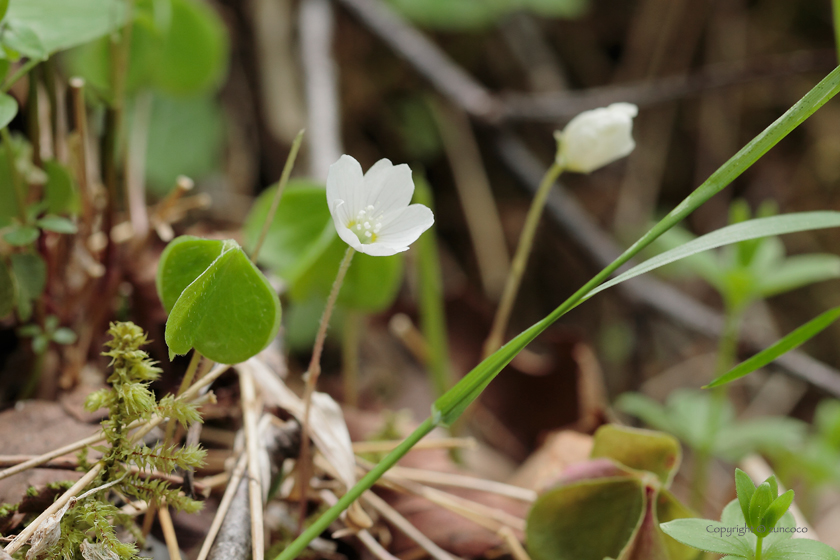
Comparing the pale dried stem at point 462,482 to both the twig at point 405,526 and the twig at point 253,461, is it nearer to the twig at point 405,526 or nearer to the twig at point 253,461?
the twig at point 405,526

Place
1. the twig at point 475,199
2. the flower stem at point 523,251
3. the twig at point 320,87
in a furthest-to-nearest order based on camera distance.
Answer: the twig at point 475,199
the twig at point 320,87
the flower stem at point 523,251

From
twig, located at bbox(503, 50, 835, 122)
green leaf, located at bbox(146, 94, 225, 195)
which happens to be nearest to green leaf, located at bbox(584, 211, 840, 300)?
twig, located at bbox(503, 50, 835, 122)

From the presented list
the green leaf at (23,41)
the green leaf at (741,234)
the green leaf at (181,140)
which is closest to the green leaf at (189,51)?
the green leaf at (181,140)

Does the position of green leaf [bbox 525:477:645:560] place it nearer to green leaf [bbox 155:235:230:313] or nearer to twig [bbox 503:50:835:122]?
green leaf [bbox 155:235:230:313]

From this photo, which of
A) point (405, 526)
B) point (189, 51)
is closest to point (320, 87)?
point (189, 51)

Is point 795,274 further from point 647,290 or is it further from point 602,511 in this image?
point 602,511

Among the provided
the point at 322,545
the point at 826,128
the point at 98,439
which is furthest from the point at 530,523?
the point at 826,128
